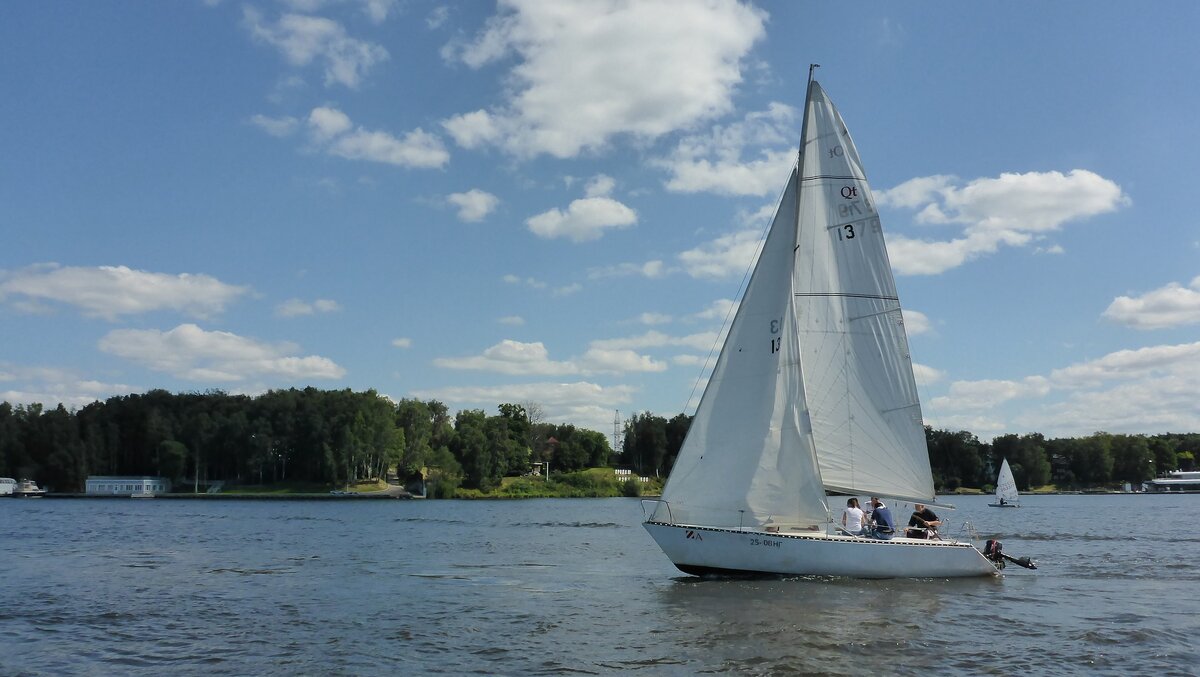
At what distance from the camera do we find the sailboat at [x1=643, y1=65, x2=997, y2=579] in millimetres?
27297

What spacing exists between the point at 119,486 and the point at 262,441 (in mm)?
22438

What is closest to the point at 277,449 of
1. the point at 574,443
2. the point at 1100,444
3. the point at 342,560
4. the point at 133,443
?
the point at 133,443

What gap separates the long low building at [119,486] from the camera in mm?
137375

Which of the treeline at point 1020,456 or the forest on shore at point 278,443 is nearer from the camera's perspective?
the forest on shore at point 278,443

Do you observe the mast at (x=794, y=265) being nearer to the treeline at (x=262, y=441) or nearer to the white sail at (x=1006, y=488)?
the white sail at (x=1006, y=488)

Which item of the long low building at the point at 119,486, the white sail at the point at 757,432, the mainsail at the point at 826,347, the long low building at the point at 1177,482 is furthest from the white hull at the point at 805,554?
the long low building at the point at 1177,482

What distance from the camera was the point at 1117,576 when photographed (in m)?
32.2

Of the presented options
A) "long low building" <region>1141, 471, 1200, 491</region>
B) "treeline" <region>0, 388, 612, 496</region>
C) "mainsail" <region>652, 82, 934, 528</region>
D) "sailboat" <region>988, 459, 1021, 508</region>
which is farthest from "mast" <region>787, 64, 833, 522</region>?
"long low building" <region>1141, 471, 1200, 491</region>

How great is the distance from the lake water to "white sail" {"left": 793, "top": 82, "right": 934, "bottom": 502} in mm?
3857

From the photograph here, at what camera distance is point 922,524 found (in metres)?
29.0

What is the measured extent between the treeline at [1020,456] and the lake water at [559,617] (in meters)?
133

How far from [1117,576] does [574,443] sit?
142 meters

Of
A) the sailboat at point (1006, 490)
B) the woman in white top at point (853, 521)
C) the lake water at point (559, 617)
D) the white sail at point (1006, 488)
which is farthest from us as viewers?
the white sail at point (1006, 488)

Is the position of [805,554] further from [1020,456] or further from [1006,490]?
[1020,456]
